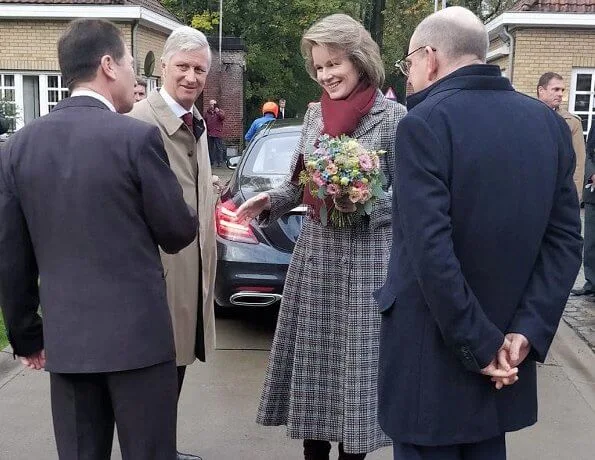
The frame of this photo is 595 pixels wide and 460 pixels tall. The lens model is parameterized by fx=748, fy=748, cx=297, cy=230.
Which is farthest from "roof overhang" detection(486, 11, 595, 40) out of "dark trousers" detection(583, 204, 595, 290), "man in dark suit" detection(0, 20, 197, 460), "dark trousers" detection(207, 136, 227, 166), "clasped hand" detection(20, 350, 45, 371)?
"clasped hand" detection(20, 350, 45, 371)

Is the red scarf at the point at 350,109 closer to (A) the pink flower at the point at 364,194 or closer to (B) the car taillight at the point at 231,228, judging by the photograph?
(A) the pink flower at the point at 364,194

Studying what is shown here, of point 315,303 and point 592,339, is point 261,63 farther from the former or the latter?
point 315,303

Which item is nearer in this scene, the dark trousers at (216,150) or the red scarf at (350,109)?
the red scarf at (350,109)

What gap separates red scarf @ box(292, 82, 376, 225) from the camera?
3.17m

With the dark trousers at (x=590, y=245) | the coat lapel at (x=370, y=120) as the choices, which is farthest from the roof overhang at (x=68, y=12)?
the coat lapel at (x=370, y=120)

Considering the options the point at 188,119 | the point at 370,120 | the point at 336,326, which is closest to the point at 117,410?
the point at 336,326

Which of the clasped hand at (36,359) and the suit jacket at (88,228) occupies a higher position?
the suit jacket at (88,228)

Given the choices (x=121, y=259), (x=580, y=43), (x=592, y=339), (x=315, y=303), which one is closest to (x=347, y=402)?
(x=315, y=303)

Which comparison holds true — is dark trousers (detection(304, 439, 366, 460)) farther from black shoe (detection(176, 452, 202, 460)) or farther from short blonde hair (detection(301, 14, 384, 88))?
short blonde hair (detection(301, 14, 384, 88))

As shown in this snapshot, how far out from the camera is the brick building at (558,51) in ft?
51.9

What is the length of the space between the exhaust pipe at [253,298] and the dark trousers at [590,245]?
3.36 m

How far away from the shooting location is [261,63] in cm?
3447

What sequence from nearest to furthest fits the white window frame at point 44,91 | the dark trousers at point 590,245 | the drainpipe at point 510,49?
the dark trousers at point 590,245 < the drainpipe at point 510,49 < the white window frame at point 44,91

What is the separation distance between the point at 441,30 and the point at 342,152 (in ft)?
2.79
